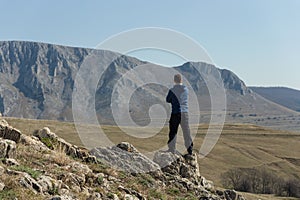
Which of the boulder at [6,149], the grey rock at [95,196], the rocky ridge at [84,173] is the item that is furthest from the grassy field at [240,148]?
the boulder at [6,149]

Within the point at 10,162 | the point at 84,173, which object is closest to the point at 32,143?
the point at 84,173

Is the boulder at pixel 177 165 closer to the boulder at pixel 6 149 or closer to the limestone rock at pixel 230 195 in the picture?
the limestone rock at pixel 230 195

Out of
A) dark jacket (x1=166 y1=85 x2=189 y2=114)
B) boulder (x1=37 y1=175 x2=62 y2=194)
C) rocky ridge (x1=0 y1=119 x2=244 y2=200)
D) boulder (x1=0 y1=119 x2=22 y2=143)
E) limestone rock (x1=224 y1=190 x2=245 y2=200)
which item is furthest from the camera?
limestone rock (x1=224 y1=190 x2=245 y2=200)

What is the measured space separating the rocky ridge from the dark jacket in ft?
A: 6.74

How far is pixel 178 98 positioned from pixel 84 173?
5968 mm

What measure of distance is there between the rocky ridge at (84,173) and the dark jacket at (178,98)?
80.9 inches

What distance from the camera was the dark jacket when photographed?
16025mm

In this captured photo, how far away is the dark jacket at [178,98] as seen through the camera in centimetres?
1602

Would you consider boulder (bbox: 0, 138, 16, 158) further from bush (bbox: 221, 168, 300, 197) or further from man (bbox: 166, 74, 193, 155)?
bush (bbox: 221, 168, 300, 197)

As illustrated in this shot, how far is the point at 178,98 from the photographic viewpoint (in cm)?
1609

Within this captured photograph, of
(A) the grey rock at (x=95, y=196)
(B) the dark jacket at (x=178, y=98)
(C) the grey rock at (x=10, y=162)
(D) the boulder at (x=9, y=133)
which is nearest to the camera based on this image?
(A) the grey rock at (x=95, y=196)

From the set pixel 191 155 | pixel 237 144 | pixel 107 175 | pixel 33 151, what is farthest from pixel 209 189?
pixel 237 144

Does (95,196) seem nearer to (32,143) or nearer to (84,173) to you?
(84,173)

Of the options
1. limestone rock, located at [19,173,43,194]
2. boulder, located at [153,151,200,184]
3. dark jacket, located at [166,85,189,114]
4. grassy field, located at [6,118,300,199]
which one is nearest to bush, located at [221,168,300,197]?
grassy field, located at [6,118,300,199]
